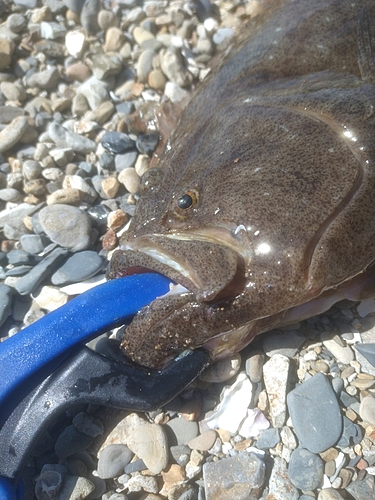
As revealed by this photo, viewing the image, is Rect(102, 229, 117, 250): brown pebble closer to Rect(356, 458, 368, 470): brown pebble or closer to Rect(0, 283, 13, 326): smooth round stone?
Rect(0, 283, 13, 326): smooth round stone

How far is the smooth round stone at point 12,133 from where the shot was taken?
477 centimetres

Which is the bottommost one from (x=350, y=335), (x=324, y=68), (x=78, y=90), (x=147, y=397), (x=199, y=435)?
(x=350, y=335)

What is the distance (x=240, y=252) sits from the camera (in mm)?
2604

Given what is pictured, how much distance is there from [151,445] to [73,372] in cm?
70

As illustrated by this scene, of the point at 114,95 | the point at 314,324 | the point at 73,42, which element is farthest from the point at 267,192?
the point at 73,42

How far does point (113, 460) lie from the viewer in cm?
302

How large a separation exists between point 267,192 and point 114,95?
3130 millimetres

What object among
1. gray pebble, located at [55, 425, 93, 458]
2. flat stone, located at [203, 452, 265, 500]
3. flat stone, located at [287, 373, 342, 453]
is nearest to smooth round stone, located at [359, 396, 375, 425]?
flat stone, located at [287, 373, 342, 453]

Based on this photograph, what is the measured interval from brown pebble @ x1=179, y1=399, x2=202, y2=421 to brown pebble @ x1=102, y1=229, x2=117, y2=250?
4.85 feet

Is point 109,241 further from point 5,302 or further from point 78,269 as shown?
point 5,302

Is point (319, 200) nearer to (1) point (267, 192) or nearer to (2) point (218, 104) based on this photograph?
(1) point (267, 192)

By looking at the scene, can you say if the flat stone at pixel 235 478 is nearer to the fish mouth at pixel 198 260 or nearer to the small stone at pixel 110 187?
the fish mouth at pixel 198 260

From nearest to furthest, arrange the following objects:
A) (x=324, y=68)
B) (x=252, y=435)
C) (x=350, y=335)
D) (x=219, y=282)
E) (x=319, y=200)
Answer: (x=219, y=282) < (x=319, y=200) < (x=252, y=435) < (x=350, y=335) < (x=324, y=68)

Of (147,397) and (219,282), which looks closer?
(219,282)
